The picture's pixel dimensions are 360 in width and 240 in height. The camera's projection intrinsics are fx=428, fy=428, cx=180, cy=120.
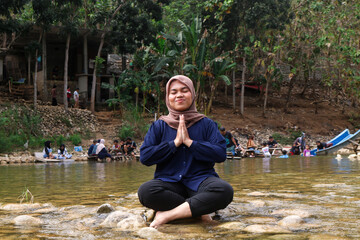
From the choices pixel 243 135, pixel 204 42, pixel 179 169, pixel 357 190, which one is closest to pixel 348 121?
pixel 243 135

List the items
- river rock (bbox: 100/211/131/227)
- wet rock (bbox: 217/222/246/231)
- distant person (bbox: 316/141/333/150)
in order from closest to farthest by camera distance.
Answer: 1. wet rock (bbox: 217/222/246/231)
2. river rock (bbox: 100/211/131/227)
3. distant person (bbox: 316/141/333/150)

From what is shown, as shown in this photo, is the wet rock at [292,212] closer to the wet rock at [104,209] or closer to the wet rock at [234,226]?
the wet rock at [234,226]

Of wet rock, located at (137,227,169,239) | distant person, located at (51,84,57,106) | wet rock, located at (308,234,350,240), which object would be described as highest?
distant person, located at (51,84,57,106)

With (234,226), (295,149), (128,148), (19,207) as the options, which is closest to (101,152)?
(128,148)

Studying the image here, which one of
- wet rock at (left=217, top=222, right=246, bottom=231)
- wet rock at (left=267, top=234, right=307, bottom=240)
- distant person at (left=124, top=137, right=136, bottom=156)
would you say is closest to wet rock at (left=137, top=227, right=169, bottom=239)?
wet rock at (left=217, top=222, right=246, bottom=231)

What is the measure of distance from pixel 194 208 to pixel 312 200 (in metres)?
1.54

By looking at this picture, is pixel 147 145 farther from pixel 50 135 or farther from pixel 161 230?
pixel 50 135

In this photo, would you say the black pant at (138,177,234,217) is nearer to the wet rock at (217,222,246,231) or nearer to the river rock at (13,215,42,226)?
the wet rock at (217,222,246,231)

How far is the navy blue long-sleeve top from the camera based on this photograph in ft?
11.0

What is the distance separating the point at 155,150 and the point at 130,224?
2.16ft

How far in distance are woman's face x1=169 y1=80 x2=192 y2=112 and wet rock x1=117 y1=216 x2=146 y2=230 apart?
1.01 metres

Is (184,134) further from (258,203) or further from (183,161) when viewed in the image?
(258,203)

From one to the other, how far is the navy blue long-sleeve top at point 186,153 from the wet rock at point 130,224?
0.53m

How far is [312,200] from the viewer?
4.15 m
